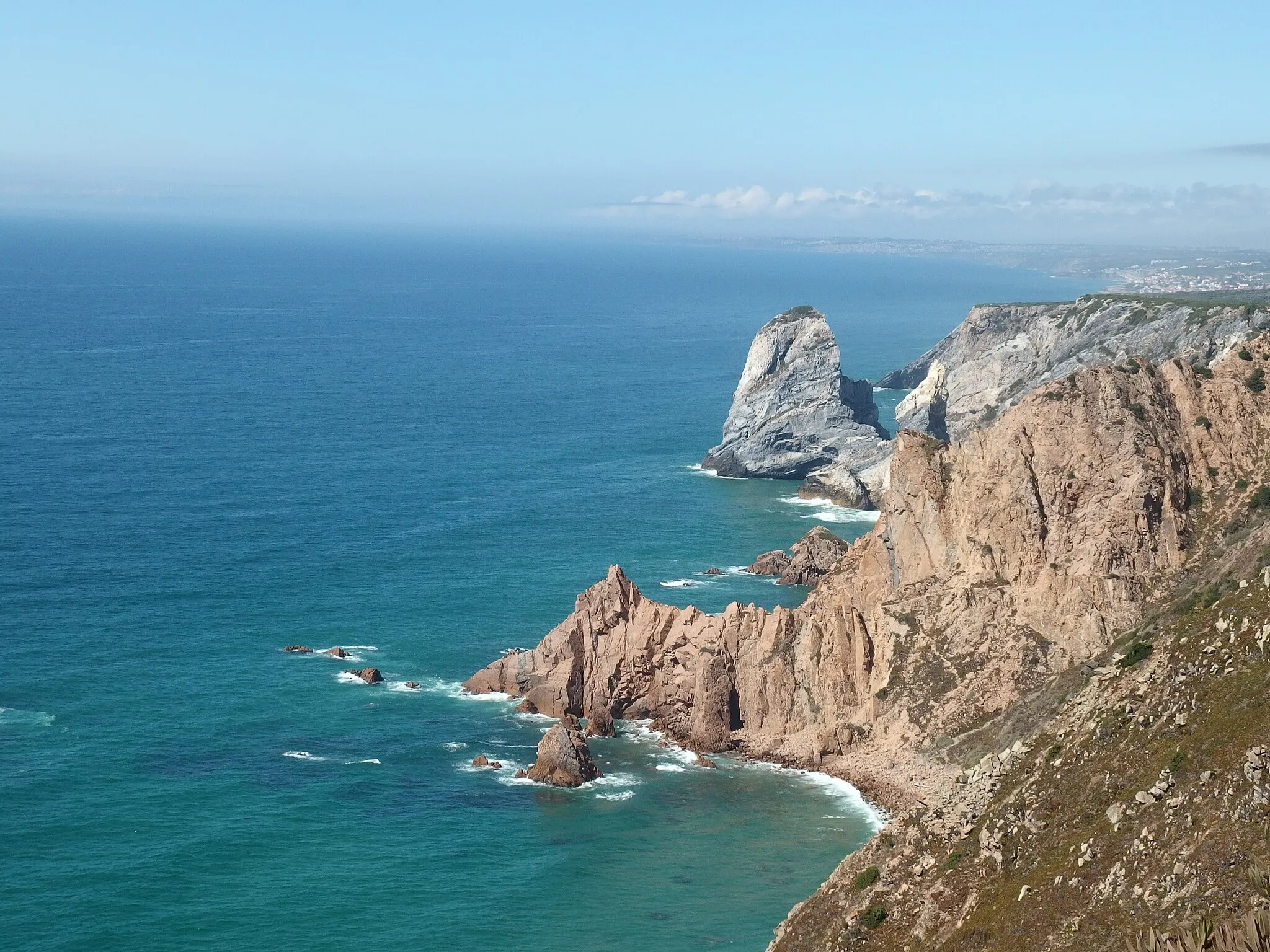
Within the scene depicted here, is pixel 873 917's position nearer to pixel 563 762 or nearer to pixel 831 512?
pixel 563 762

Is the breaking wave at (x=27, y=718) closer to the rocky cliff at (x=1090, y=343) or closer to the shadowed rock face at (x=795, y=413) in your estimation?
the shadowed rock face at (x=795, y=413)

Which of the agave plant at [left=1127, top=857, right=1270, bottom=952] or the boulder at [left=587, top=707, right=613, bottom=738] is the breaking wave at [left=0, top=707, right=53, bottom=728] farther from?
the agave plant at [left=1127, top=857, right=1270, bottom=952]

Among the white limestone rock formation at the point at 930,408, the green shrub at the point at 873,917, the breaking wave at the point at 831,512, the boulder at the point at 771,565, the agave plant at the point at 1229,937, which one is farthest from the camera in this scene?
the white limestone rock formation at the point at 930,408

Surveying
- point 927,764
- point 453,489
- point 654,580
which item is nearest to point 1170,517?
point 927,764

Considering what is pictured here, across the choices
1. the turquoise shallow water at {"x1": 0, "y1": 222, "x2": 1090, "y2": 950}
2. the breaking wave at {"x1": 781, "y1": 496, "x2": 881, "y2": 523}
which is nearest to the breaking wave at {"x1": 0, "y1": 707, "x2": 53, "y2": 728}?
the turquoise shallow water at {"x1": 0, "y1": 222, "x2": 1090, "y2": 950}

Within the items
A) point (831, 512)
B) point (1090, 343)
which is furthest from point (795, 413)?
point (1090, 343)

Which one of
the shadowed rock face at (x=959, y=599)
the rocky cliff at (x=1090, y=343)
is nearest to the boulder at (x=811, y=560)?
the shadowed rock face at (x=959, y=599)

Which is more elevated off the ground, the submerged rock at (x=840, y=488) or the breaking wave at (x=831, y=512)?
the submerged rock at (x=840, y=488)
